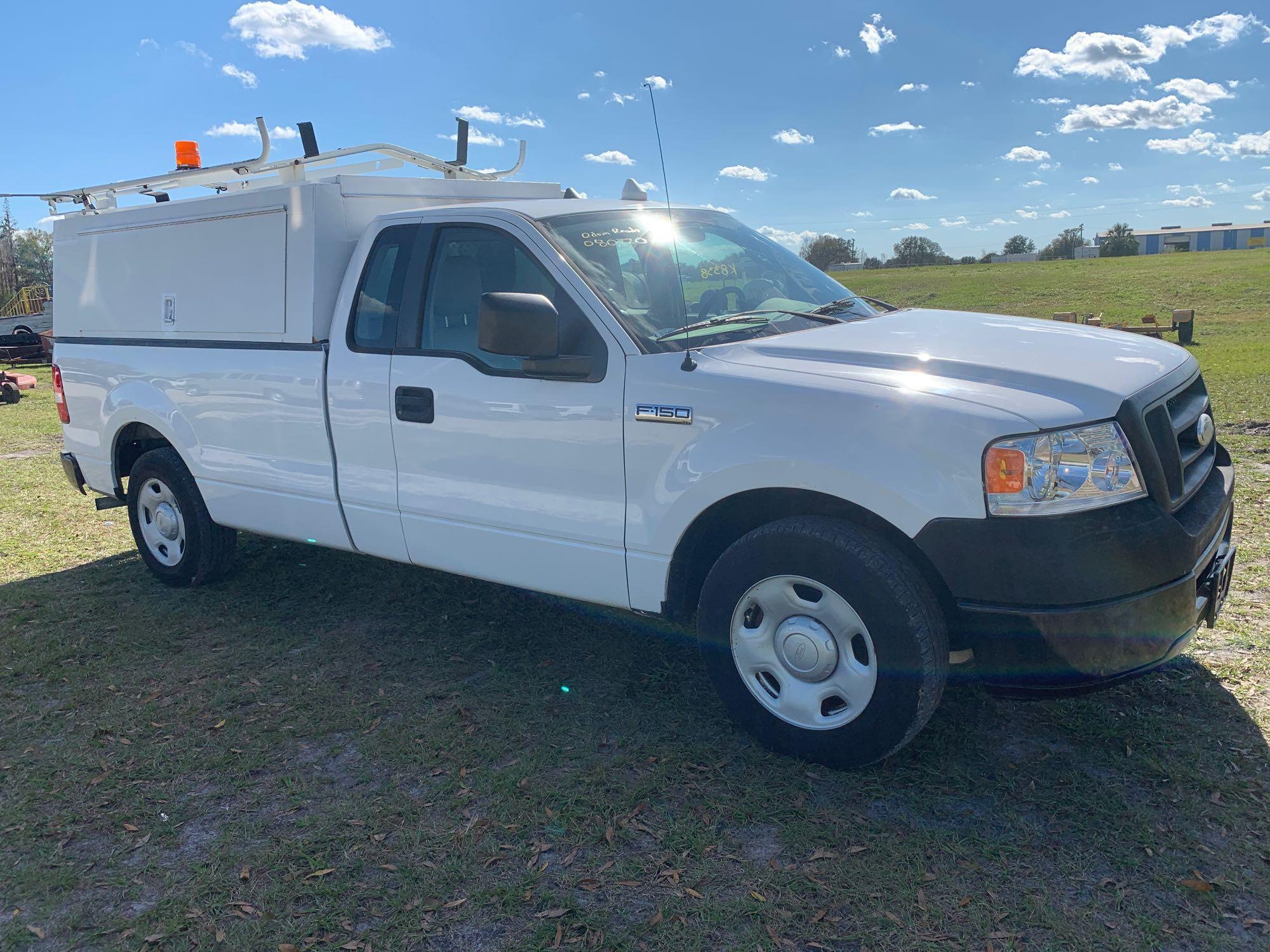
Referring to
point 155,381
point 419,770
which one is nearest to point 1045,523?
point 419,770

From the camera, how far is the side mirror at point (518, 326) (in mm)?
3672

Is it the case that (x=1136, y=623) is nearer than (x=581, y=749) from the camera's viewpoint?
Yes

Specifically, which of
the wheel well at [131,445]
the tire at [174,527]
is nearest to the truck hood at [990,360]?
the tire at [174,527]

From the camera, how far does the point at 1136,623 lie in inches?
121

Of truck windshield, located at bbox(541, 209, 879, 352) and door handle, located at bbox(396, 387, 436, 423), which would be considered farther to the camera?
door handle, located at bbox(396, 387, 436, 423)

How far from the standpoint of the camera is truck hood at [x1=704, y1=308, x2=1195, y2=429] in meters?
3.12

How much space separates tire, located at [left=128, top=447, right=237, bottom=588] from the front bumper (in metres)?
4.25

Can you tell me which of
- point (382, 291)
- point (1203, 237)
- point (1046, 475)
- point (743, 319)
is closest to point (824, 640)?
point (1046, 475)

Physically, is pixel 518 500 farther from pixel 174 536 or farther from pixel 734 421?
pixel 174 536

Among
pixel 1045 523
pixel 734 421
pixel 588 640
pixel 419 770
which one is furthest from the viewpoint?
pixel 588 640

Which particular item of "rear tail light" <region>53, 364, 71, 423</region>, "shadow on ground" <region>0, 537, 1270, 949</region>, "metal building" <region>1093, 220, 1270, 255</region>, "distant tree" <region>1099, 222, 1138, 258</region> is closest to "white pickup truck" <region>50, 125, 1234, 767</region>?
"shadow on ground" <region>0, 537, 1270, 949</region>

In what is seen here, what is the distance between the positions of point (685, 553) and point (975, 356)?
4.10 feet

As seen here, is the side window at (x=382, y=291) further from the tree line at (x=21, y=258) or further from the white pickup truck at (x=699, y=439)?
the tree line at (x=21, y=258)

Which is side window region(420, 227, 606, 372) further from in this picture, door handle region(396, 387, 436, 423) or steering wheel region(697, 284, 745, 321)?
steering wheel region(697, 284, 745, 321)
